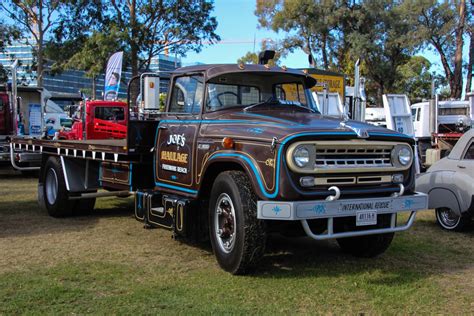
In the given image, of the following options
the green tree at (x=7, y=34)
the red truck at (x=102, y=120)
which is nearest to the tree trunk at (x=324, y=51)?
the green tree at (x=7, y=34)

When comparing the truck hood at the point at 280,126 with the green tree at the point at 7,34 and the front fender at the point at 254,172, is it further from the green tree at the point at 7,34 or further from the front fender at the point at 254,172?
the green tree at the point at 7,34

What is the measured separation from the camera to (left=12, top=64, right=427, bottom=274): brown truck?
4996mm

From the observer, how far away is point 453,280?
18.2ft

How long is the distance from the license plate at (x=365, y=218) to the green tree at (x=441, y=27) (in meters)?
27.1

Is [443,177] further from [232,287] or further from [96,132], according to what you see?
[96,132]

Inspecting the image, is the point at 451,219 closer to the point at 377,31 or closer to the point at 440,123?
the point at 440,123

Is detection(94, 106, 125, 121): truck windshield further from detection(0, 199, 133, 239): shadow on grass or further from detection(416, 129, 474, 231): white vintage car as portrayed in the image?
detection(416, 129, 474, 231): white vintage car

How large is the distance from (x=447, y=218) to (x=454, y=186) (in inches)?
27.0

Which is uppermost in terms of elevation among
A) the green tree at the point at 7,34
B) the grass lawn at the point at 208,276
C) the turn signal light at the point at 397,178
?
the green tree at the point at 7,34

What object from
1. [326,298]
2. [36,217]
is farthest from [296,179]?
[36,217]

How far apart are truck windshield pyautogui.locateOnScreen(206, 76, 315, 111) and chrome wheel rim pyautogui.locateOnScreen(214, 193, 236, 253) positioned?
4.07 ft

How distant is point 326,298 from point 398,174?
159 centimetres

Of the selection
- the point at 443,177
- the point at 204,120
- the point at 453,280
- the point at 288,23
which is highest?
the point at 288,23

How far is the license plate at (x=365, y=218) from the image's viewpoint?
17.1 ft
